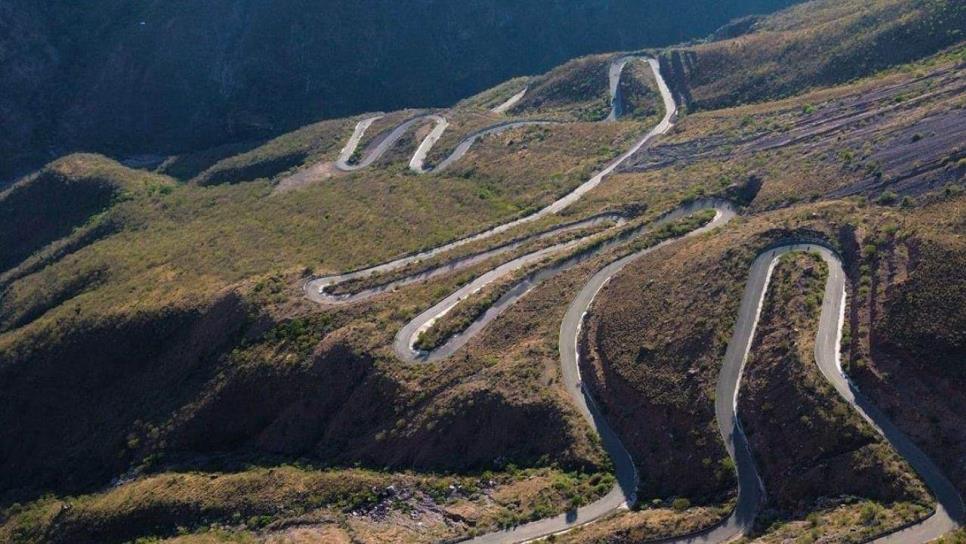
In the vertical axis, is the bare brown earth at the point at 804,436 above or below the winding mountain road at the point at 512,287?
below

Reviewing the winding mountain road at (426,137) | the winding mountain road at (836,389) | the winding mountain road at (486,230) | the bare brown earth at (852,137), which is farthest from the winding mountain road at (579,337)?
the winding mountain road at (426,137)

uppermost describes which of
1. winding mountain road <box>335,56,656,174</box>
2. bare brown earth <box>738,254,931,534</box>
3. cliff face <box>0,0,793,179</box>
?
cliff face <box>0,0,793,179</box>

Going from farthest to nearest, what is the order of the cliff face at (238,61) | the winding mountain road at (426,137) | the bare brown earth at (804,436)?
the cliff face at (238,61)
the winding mountain road at (426,137)
the bare brown earth at (804,436)

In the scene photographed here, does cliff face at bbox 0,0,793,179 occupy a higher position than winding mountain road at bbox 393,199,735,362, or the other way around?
cliff face at bbox 0,0,793,179

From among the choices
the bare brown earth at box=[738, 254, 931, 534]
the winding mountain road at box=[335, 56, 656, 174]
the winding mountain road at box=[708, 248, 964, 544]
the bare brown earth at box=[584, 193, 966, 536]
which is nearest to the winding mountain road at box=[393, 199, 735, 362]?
the bare brown earth at box=[584, 193, 966, 536]

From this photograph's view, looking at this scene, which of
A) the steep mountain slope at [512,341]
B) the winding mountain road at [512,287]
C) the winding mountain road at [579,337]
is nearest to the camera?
the winding mountain road at [579,337]

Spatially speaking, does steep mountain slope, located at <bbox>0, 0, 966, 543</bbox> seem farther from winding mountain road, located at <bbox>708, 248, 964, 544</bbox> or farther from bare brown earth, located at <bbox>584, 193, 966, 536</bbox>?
winding mountain road, located at <bbox>708, 248, 964, 544</bbox>

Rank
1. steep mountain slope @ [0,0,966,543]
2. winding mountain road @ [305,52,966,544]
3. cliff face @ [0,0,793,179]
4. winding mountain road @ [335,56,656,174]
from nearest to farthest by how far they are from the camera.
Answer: winding mountain road @ [305,52,966,544] < steep mountain slope @ [0,0,966,543] < winding mountain road @ [335,56,656,174] < cliff face @ [0,0,793,179]

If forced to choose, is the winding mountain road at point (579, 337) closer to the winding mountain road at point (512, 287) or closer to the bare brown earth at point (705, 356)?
the winding mountain road at point (512, 287)

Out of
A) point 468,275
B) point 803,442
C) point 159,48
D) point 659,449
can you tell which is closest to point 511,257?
point 468,275
